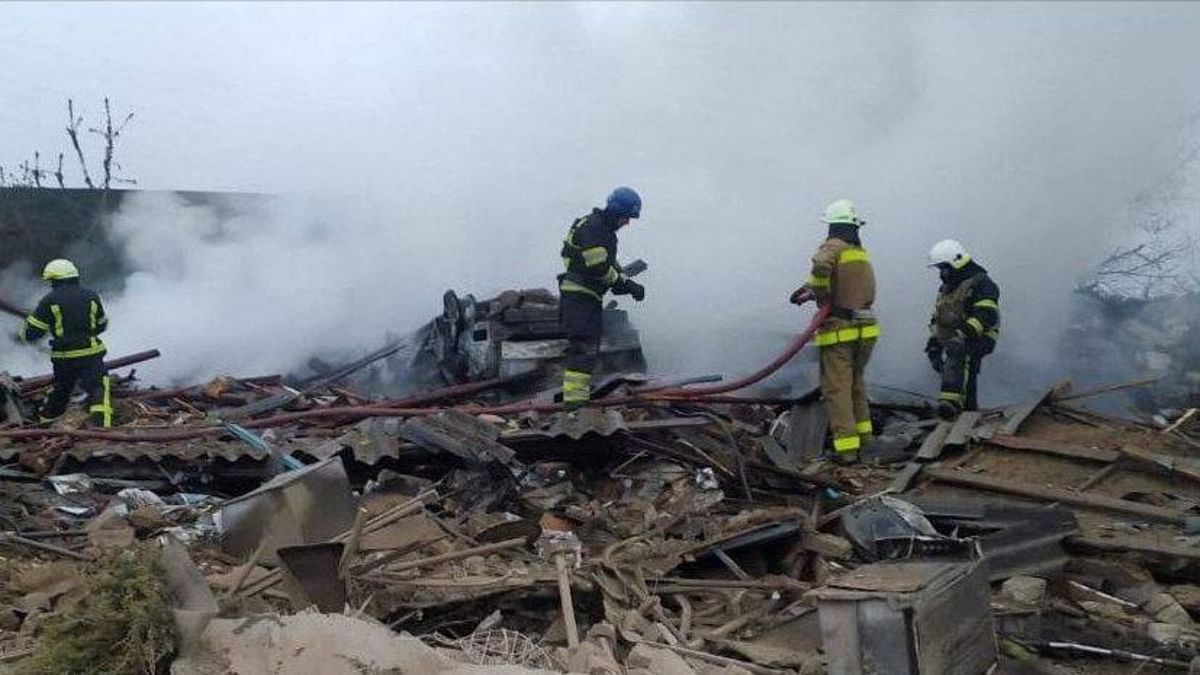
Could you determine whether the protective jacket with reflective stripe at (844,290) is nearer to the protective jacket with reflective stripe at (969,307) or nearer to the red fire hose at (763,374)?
the red fire hose at (763,374)

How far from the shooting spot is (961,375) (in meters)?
7.80

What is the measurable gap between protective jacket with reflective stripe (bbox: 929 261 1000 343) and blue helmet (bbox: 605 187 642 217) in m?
2.35

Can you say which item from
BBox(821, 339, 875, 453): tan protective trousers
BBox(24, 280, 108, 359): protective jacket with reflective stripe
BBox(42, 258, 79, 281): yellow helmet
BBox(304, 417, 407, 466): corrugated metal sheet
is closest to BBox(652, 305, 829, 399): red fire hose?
BBox(821, 339, 875, 453): tan protective trousers

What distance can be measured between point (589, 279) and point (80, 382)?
367 centimetres

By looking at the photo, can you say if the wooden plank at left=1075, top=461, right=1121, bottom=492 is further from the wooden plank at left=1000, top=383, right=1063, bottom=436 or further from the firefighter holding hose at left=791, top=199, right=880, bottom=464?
the firefighter holding hose at left=791, top=199, right=880, bottom=464

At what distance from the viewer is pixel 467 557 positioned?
14.2 ft

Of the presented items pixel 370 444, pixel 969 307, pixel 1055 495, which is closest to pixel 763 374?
pixel 969 307

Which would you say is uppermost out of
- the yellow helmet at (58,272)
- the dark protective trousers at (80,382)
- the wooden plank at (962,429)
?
the yellow helmet at (58,272)

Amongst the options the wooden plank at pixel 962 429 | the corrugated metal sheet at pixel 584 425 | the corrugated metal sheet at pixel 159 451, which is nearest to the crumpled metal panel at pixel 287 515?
the corrugated metal sheet at pixel 159 451

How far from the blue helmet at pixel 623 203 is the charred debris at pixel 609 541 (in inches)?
44.9

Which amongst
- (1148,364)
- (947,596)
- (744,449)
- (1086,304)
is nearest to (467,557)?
(947,596)

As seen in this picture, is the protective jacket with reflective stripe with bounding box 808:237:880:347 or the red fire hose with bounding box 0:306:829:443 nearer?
the red fire hose with bounding box 0:306:829:443

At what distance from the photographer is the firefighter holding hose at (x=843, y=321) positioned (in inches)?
272

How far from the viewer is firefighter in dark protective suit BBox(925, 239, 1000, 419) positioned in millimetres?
7645
